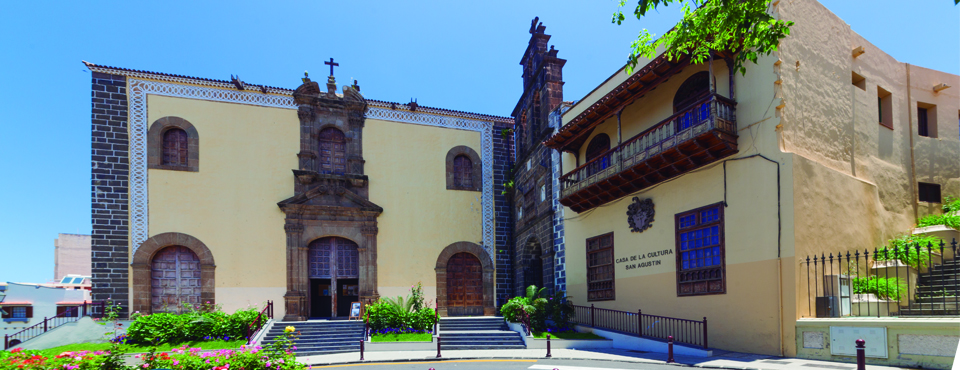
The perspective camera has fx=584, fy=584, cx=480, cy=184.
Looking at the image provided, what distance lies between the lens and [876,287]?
1067cm

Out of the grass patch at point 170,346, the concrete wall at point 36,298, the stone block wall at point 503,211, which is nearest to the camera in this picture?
the grass patch at point 170,346

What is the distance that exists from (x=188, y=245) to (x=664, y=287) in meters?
14.7

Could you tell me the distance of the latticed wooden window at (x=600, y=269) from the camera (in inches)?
620

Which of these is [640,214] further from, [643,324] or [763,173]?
[763,173]

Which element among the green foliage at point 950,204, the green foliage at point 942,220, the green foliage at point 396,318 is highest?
the green foliage at point 950,204

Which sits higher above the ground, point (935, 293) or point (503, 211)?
point (503, 211)

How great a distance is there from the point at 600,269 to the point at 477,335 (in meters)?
3.86

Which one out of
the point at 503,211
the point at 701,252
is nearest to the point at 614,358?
the point at 701,252

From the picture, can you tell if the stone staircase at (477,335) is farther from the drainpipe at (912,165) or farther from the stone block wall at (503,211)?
the drainpipe at (912,165)

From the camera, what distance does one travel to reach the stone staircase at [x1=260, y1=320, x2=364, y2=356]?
14984 millimetres

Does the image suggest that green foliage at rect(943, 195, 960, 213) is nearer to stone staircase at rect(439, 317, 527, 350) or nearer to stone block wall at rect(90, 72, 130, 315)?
stone staircase at rect(439, 317, 527, 350)

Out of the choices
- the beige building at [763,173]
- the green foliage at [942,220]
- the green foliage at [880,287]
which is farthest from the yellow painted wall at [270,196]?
the green foliage at [942,220]

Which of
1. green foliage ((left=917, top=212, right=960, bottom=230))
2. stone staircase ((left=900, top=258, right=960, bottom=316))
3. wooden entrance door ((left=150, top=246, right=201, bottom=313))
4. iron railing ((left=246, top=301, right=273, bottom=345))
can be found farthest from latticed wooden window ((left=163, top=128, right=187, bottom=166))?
green foliage ((left=917, top=212, right=960, bottom=230))

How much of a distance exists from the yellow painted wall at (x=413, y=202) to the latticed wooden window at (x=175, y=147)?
19.7ft
